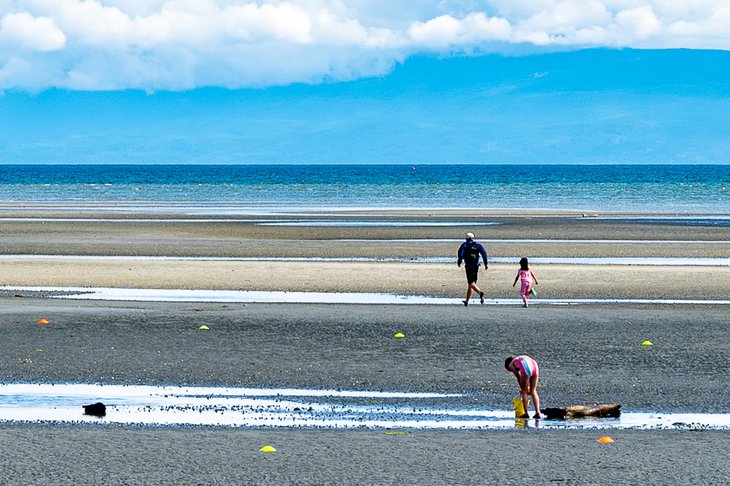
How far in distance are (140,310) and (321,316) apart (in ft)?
11.8

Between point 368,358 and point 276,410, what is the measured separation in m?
4.02

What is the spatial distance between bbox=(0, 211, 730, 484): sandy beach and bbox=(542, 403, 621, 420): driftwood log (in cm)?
83

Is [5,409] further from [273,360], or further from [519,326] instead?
[519,326]

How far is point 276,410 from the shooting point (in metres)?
14.7

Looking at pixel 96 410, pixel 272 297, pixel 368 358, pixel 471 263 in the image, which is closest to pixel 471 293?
pixel 471 263

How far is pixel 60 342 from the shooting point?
782 inches

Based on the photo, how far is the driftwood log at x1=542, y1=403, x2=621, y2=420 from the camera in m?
14.3

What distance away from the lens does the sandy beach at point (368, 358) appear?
11.6 metres

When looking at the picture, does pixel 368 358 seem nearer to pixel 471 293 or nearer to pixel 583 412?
pixel 583 412

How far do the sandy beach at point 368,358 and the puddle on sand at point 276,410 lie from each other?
0.44 m

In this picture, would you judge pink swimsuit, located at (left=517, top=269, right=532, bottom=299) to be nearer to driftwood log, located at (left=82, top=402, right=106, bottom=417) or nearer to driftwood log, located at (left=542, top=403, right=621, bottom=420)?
driftwood log, located at (left=542, top=403, right=621, bottom=420)

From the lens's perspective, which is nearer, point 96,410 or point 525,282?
point 96,410

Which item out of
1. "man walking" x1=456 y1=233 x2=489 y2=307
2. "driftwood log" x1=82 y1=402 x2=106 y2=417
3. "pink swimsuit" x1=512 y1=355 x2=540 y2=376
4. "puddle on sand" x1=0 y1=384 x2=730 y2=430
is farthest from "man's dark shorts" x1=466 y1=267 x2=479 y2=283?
"driftwood log" x1=82 y1=402 x2=106 y2=417

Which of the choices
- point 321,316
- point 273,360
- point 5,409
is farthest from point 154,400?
point 321,316
